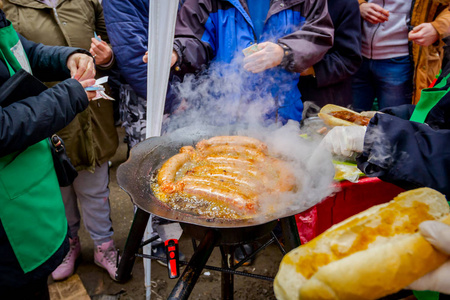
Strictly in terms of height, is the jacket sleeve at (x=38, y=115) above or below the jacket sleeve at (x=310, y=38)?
below

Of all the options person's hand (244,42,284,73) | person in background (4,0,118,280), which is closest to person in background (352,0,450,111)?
person's hand (244,42,284,73)

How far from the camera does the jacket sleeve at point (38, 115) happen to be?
183 centimetres

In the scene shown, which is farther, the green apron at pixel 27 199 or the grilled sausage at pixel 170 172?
the grilled sausage at pixel 170 172

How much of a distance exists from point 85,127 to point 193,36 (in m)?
1.54

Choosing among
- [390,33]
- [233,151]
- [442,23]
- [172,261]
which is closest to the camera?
[172,261]

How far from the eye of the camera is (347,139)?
7.07 ft

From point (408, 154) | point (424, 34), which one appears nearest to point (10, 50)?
point (408, 154)

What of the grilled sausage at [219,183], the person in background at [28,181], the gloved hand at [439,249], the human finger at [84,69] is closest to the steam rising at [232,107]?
the grilled sausage at [219,183]

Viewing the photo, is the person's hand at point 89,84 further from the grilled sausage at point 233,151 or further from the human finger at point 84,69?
the grilled sausage at point 233,151

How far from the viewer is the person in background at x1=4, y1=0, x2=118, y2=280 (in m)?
2.96

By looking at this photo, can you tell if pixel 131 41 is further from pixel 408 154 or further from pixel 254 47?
pixel 408 154

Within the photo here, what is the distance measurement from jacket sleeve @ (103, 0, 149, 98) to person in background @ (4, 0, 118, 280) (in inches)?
5.9

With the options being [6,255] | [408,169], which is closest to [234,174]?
[408,169]

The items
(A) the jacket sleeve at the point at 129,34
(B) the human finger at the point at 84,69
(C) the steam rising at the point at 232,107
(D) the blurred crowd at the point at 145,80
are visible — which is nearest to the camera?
(D) the blurred crowd at the point at 145,80
